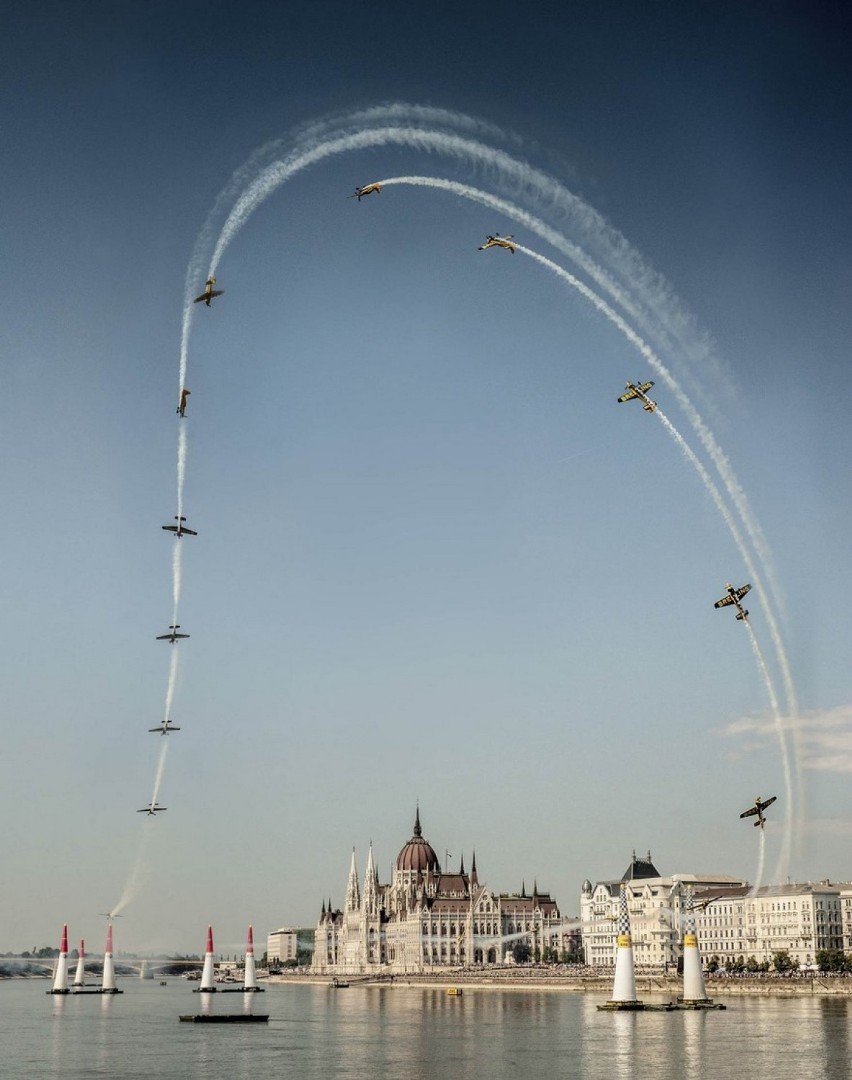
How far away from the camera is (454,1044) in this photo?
102562 mm

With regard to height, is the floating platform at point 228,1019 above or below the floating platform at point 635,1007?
below

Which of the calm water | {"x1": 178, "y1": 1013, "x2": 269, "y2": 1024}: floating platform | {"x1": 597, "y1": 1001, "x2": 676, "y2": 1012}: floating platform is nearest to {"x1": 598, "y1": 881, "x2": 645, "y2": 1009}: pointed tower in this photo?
{"x1": 597, "y1": 1001, "x2": 676, "y2": 1012}: floating platform

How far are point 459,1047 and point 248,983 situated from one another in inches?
3981

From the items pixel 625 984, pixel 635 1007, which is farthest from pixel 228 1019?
pixel 635 1007

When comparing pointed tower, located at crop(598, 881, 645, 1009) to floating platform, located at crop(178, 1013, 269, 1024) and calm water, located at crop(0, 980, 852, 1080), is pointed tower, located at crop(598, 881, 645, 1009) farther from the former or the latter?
floating platform, located at crop(178, 1013, 269, 1024)

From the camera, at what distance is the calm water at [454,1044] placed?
82.4 m

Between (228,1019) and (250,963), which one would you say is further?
(250,963)

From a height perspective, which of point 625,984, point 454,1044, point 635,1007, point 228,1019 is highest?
point 625,984

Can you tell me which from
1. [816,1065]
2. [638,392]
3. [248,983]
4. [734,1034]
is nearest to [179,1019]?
[248,983]

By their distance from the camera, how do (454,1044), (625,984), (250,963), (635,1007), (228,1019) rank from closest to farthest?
(454,1044), (635,1007), (625,984), (228,1019), (250,963)

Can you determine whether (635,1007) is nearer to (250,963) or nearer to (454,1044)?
(454,1044)

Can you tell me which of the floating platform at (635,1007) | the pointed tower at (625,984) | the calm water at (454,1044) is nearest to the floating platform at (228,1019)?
the calm water at (454,1044)

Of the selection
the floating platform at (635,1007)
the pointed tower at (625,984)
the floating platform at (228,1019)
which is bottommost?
the floating platform at (228,1019)

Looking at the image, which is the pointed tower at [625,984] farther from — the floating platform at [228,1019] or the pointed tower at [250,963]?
the pointed tower at [250,963]
